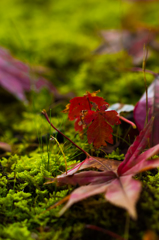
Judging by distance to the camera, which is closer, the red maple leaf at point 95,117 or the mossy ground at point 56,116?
the mossy ground at point 56,116

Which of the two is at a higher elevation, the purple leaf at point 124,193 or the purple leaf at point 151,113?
the purple leaf at point 151,113

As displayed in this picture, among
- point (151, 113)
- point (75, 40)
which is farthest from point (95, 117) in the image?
point (75, 40)

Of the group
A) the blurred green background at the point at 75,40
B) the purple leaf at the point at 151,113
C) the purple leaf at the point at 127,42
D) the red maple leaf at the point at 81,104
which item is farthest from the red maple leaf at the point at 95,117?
the purple leaf at the point at 127,42

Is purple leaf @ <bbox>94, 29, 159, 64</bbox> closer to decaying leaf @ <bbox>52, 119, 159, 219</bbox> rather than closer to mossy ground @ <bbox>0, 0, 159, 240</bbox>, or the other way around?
mossy ground @ <bbox>0, 0, 159, 240</bbox>

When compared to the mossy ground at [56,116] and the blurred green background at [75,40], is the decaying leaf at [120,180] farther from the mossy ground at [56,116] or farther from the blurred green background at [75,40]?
the blurred green background at [75,40]

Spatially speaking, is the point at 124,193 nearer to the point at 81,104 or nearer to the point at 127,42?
the point at 81,104

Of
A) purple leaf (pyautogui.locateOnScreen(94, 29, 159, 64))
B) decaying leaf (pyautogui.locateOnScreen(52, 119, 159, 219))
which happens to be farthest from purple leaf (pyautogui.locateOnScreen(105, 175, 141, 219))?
purple leaf (pyautogui.locateOnScreen(94, 29, 159, 64))

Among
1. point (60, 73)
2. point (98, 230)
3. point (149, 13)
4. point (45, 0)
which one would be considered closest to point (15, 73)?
point (60, 73)

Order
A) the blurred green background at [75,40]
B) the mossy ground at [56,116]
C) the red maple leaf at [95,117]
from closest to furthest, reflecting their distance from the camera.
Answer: the mossy ground at [56,116]
the red maple leaf at [95,117]
the blurred green background at [75,40]
